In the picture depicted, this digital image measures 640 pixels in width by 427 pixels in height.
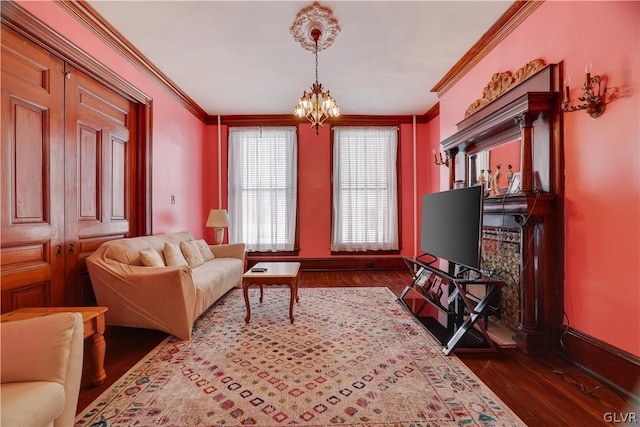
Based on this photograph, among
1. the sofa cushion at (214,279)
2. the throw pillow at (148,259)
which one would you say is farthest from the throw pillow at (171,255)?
the throw pillow at (148,259)

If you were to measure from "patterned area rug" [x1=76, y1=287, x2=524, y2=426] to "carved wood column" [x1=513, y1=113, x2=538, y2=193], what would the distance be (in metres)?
1.56

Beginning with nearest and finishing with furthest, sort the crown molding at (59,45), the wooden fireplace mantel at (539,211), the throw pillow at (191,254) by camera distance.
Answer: the crown molding at (59,45), the wooden fireplace mantel at (539,211), the throw pillow at (191,254)

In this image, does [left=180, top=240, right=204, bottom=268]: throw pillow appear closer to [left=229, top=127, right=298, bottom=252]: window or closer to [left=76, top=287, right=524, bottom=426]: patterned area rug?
[left=76, top=287, right=524, bottom=426]: patterned area rug

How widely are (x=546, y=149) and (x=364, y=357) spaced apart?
7.30 feet

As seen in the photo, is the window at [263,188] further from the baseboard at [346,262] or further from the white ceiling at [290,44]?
the white ceiling at [290,44]

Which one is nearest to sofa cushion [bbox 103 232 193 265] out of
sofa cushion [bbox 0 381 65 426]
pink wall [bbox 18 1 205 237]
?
pink wall [bbox 18 1 205 237]

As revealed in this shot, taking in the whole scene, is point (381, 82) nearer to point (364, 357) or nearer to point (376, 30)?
point (376, 30)

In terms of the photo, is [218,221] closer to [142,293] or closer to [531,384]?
[142,293]

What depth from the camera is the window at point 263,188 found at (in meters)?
5.59

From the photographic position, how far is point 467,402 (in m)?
1.73

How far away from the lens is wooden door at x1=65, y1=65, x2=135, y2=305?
2564 millimetres

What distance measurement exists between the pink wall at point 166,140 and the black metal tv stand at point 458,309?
3467 millimetres

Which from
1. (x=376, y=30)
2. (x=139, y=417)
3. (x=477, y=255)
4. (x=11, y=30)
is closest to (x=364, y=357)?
(x=477, y=255)

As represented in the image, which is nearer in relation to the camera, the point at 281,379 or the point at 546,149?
the point at 281,379
